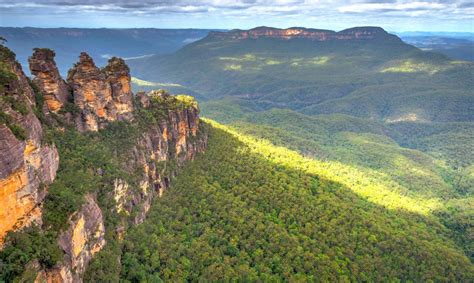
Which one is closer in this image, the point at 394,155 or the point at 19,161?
the point at 19,161

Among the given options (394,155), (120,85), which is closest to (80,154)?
(120,85)

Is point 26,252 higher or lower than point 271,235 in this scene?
higher

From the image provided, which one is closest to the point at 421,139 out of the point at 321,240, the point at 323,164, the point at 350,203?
the point at 323,164

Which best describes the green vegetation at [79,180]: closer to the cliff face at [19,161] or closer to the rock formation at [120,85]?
the cliff face at [19,161]

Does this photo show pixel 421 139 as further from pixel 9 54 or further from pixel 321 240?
pixel 9 54

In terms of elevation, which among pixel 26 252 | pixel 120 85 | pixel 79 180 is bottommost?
pixel 26 252

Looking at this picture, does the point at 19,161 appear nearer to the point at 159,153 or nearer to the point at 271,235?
the point at 159,153

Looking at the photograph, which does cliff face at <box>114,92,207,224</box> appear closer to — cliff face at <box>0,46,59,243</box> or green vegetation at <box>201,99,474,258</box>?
cliff face at <box>0,46,59,243</box>
